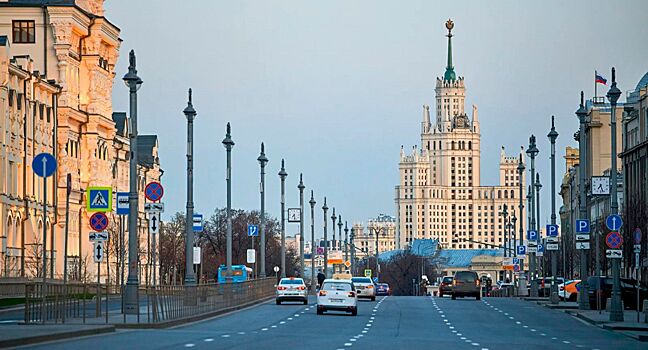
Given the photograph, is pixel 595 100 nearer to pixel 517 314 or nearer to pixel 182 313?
pixel 517 314

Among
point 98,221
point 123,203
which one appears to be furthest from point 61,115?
point 123,203

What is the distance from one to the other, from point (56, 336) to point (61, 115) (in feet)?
205

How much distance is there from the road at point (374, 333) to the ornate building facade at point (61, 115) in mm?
26474

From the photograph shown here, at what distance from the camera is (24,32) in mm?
95688

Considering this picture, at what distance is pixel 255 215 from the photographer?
17150 centimetres

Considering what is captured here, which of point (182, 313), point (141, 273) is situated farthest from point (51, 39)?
point (182, 313)

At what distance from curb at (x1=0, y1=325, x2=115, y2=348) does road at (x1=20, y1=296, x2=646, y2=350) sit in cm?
48

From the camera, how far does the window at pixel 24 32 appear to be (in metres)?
95.4

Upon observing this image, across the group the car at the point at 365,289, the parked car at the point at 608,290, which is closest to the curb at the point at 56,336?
the parked car at the point at 608,290

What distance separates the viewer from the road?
33.5 metres

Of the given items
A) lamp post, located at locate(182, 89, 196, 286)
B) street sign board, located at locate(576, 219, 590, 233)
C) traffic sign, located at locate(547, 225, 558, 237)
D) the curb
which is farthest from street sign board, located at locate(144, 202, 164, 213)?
traffic sign, located at locate(547, 225, 558, 237)

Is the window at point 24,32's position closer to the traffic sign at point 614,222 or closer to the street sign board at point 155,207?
the street sign board at point 155,207

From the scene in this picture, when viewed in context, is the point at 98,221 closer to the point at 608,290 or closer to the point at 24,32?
the point at 608,290

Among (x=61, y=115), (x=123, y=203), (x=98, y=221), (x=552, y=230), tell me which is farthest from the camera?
(x=61, y=115)
